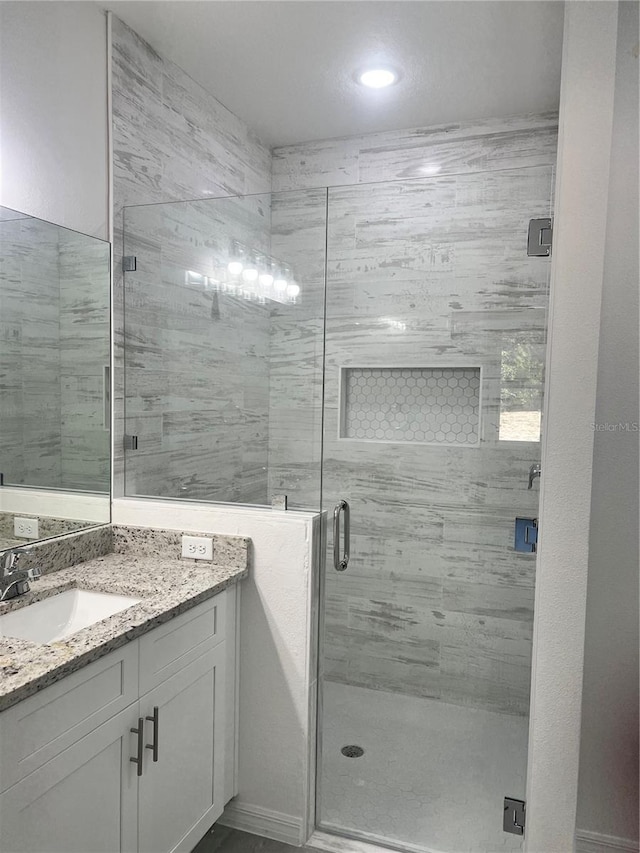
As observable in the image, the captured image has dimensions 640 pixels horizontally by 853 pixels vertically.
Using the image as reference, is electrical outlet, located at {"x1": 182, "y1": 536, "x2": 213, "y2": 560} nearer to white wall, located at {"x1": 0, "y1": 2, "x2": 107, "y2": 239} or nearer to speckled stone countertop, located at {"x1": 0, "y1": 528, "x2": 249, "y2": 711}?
speckled stone countertop, located at {"x1": 0, "y1": 528, "x2": 249, "y2": 711}

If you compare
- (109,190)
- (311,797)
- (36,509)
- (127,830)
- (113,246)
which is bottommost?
(311,797)

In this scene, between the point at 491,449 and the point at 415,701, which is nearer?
the point at 491,449

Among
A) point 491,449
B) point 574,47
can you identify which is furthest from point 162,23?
point 491,449

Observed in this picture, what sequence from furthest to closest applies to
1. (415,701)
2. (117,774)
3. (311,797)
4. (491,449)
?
(415,701) < (491,449) < (311,797) < (117,774)

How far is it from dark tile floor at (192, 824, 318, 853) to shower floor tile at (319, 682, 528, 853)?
0.54ft

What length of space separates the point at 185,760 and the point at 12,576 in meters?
0.71

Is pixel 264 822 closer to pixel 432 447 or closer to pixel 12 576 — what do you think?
pixel 12 576

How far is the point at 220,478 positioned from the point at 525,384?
112 centimetres

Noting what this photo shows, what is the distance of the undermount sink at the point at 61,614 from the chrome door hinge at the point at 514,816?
139 centimetres

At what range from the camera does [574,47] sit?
1.67 metres

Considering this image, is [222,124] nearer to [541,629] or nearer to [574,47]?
[574,47]

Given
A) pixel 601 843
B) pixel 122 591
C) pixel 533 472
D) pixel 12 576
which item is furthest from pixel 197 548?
pixel 601 843

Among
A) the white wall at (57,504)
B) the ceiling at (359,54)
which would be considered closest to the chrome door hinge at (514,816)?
the white wall at (57,504)

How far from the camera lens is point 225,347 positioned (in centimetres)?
229
